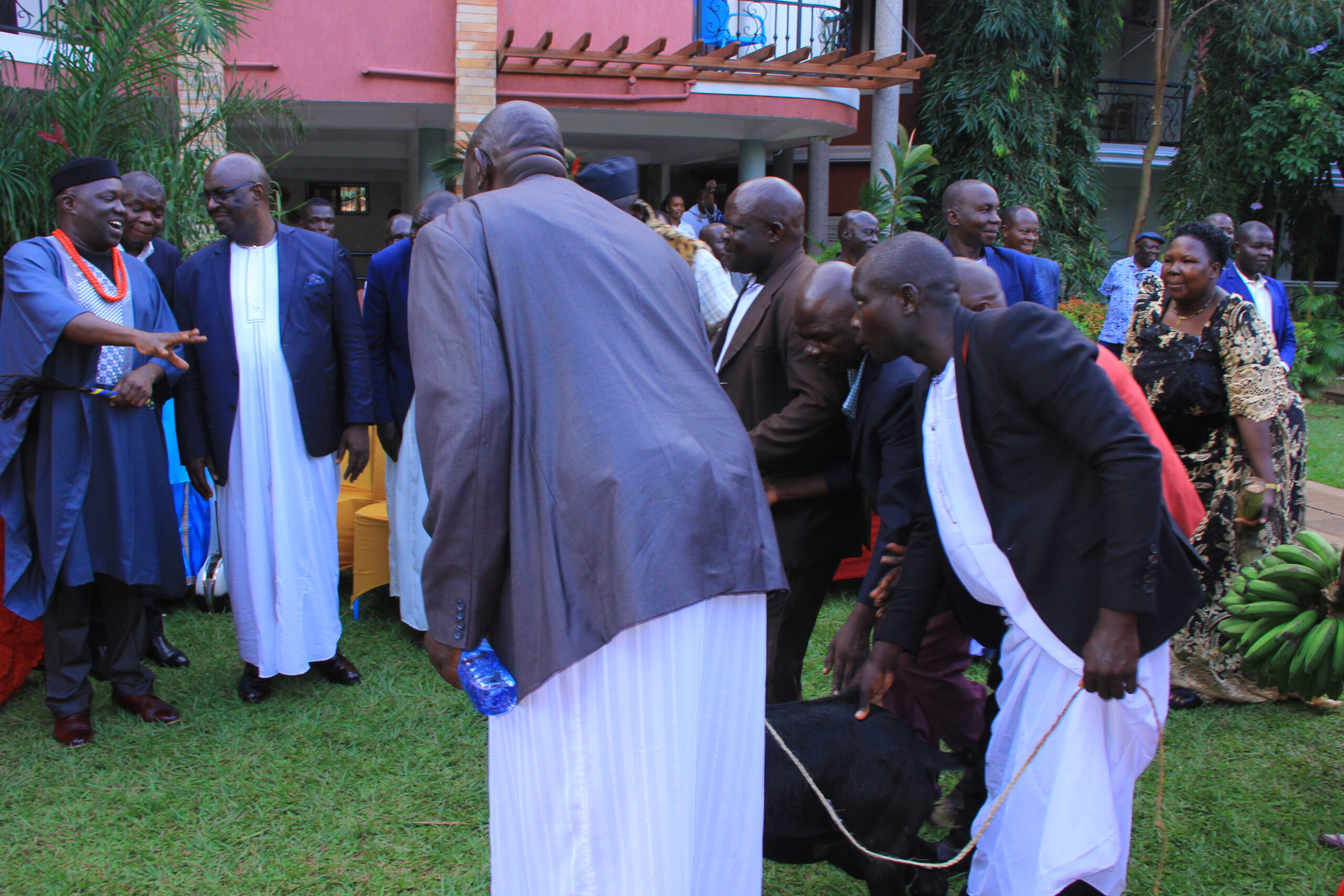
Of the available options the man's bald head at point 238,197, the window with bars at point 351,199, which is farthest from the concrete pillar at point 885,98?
the man's bald head at point 238,197

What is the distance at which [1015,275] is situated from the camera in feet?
18.4

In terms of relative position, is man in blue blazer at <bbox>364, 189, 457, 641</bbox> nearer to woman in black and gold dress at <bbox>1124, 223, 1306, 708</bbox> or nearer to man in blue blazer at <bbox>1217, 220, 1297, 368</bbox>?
woman in black and gold dress at <bbox>1124, 223, 1306, 708</bbox>

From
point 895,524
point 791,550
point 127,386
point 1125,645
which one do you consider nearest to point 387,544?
point 127,386

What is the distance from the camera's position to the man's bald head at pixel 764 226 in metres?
3.63

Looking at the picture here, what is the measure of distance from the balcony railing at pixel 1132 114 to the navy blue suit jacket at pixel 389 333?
20.2 metres

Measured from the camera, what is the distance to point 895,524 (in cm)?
298

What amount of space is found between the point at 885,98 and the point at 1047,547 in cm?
1401

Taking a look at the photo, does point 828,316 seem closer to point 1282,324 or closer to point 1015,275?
point 1015,275

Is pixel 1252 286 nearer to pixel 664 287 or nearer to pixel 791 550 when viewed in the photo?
pixel 791 550

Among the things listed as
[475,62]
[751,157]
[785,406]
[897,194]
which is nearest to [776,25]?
[751,157]

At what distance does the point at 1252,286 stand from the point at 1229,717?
3.43m

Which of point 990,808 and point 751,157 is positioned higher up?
point 751,157

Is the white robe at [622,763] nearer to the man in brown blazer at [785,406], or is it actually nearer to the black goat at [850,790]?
the black goat at [850,790]

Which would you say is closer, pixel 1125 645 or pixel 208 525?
pixel 1125 645
